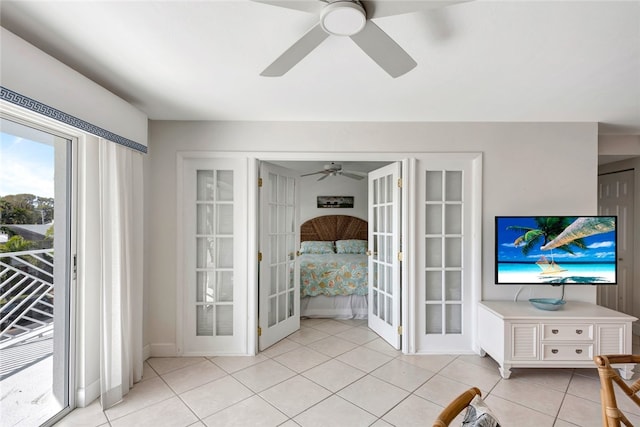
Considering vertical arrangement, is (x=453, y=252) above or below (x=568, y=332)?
above

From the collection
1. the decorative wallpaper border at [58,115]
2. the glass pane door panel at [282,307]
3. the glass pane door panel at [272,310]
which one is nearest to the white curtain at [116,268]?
the decorative wallpaper border at [58,115]

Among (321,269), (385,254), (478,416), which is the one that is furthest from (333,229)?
(478,416)

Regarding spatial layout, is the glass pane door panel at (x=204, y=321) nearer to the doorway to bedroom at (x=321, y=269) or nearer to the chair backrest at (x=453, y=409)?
the doorway to bedroom at (x=321, y=269)

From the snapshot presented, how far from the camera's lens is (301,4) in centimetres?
110

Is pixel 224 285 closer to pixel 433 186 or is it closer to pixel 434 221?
pixel 434 221

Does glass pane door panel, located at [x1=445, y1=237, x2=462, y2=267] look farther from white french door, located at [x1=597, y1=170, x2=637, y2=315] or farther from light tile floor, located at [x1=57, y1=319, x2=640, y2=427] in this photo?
white french door, located at [x1=597, y1=170, x2=637, y2=315]

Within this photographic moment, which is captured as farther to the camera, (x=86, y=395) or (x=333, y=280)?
(x=333, y=280)

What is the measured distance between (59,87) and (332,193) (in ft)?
15.9

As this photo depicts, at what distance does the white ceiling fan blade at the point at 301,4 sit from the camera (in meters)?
1.06

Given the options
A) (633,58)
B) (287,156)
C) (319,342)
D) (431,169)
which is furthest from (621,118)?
(319,342)

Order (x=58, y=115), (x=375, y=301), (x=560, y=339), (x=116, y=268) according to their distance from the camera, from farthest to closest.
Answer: (x=375, y=301) → (x=560, y=339) → (x=116, y=268) → (x=58, y=115)

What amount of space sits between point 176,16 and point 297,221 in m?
2.51

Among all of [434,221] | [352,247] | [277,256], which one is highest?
[434,221]

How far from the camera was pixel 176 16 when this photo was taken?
1398 millimetres
